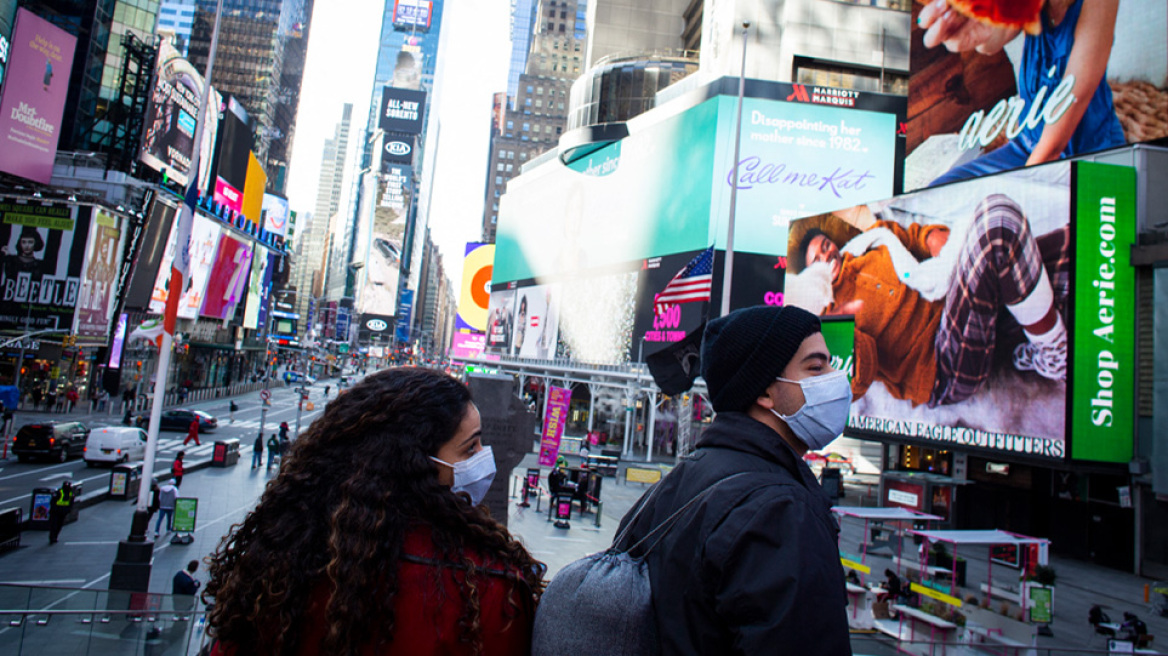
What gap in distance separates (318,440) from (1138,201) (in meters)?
29.3

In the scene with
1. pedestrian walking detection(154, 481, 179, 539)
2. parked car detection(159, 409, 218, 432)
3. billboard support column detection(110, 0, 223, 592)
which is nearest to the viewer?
billboard support column detection(110, 0, 223, 592)

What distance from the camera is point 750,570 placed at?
1821mm

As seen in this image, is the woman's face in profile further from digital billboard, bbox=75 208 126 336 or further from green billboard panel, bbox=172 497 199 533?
digital billboard, bbox=75 208 126 336

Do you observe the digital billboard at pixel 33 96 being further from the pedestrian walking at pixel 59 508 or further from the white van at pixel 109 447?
the pedestrian walking at pixel 59 508

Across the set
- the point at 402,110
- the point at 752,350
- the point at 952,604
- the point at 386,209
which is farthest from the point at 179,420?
the point at 402,110

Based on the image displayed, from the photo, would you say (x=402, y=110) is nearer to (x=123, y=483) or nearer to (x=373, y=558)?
(x=123, y=483)

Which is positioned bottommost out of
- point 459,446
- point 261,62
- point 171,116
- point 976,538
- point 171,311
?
point 976,538

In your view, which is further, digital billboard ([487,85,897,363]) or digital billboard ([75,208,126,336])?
digital billboard ([487,85,897,363])

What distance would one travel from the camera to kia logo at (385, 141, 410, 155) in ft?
489

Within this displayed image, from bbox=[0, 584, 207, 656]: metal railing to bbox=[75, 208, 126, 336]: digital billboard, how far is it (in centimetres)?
4042

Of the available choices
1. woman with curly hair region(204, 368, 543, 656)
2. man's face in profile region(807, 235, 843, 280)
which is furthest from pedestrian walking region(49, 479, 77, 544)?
man's face in profile region(807, 235, 843, 280)

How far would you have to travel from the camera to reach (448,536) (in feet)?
6.72

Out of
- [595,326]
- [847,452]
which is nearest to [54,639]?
[847,452]

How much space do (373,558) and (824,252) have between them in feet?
115
